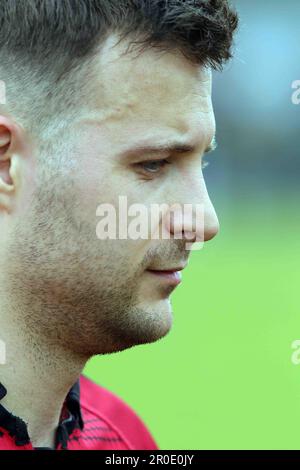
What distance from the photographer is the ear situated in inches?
75.5

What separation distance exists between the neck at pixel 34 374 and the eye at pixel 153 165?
17.3 inches

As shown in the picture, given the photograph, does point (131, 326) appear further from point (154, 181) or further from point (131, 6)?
point (131, 6)

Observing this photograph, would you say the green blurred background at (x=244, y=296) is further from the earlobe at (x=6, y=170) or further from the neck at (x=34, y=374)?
the earlobe at (x=6, y=170)

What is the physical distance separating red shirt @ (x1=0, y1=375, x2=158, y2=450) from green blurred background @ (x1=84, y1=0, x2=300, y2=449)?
3066 mm

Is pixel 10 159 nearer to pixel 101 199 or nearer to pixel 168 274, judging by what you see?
pixel 101 199

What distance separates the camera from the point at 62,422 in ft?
7.07

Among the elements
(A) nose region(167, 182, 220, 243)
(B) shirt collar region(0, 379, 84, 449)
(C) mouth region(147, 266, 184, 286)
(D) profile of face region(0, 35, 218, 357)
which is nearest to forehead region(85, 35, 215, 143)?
(D) profile of face region(0, 35, 218, 357)

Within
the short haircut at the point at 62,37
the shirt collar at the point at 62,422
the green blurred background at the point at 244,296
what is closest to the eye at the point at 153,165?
the short haircut at the point at 62,37

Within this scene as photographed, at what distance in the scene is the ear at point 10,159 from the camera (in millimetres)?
1919

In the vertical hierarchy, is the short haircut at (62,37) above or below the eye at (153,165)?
above

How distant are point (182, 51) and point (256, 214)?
812 cm

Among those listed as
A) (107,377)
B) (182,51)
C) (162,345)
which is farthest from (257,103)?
(182,51)

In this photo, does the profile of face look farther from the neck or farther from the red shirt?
the red shirt

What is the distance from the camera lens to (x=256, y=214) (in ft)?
32.8
